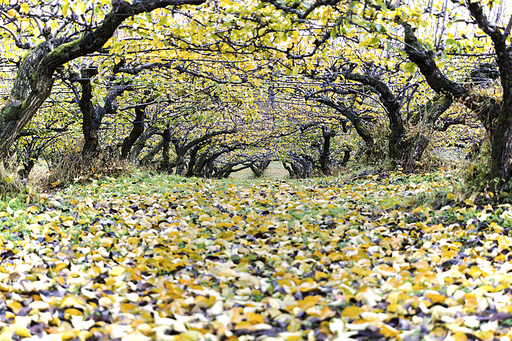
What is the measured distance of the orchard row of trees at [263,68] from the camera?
14.7ft

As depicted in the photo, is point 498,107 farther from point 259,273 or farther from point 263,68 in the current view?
point 263,68

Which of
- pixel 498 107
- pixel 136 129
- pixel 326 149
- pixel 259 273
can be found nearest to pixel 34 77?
pixel 259 273

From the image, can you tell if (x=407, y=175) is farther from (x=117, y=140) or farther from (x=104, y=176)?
(x=117, y=140)

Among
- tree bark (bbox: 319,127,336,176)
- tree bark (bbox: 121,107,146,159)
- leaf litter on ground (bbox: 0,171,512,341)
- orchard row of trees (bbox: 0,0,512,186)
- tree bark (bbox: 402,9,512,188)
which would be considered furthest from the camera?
tree bark (bbox: 319,127,336,176)

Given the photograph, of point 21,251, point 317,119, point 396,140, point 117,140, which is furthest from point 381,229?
point 117,140

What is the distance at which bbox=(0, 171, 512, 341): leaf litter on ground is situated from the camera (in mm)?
2102

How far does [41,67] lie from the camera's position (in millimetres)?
5453

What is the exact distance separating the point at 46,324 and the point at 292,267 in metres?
1.83

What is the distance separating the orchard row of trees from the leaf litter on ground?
62.5 inches

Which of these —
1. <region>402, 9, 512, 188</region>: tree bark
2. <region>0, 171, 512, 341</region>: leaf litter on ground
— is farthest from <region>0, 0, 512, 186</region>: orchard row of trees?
<region>0, 171, 512, 341</region>: leaf litter on ground

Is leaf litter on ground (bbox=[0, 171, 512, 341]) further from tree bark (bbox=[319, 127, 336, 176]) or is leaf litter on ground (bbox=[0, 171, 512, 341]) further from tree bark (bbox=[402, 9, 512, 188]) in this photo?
tree bark (bbox=[319, 127, 336, 176])

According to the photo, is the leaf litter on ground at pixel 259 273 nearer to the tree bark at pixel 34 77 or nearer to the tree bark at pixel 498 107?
the tree bark at pixel 498 107

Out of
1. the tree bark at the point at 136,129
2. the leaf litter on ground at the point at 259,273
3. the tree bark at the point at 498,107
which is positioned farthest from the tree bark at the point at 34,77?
the tree bark at the point at 136,129

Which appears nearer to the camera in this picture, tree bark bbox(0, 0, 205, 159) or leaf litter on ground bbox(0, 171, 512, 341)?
leaf litter on ground bbox(0, 171, 512, 341)
